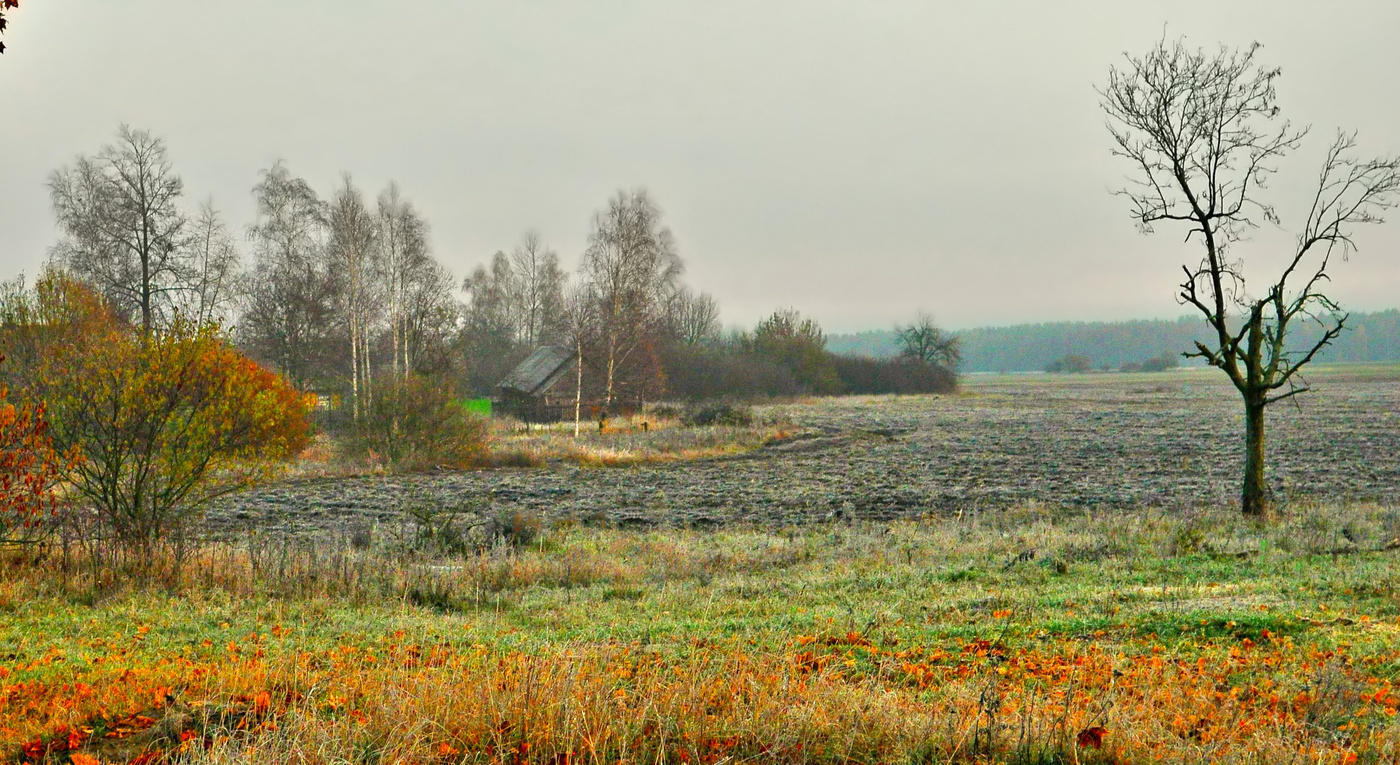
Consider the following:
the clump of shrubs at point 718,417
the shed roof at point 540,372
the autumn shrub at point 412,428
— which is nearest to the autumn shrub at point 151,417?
the autumn shrub at point 412,428

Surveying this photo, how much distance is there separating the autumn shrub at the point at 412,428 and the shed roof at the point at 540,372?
1637 centimetres

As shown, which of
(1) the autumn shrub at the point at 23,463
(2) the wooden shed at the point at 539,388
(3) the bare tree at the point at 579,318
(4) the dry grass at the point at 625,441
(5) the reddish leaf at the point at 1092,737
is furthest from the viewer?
(2) the wooden shed at the point at 539,388

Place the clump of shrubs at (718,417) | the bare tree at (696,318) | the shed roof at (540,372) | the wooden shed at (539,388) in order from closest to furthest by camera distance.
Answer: the clump of shrubs at (718,417)
the wooden shed at (539,388)
the shed roof at (540,372)
the bare tree at (696,318)

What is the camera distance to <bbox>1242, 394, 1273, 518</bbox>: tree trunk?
595 inches

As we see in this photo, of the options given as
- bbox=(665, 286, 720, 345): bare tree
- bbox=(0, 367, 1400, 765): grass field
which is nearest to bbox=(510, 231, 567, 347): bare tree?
bbox=(665, 286, 720, 345): bare tree

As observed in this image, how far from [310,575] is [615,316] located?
2966 centimetres

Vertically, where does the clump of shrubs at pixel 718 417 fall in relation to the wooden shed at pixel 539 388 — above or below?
below

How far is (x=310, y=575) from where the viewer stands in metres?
10.4

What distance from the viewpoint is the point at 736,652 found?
19.9ft

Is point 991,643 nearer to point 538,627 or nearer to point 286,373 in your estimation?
point 538,627

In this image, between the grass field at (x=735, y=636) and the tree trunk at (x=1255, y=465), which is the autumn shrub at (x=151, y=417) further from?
the tree trunk at (x=1255, y=465)

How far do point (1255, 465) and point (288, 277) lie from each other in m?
31.3

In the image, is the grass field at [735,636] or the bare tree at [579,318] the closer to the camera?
the grass field at [735,636]

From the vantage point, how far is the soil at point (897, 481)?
62.4 feet
